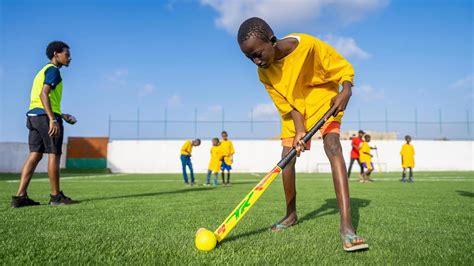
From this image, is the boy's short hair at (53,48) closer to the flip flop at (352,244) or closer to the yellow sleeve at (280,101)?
the yellow sleeve at (280,101)

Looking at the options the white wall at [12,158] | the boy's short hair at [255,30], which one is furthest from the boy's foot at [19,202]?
the white wall at [12,158]

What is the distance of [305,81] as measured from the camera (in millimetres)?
3391

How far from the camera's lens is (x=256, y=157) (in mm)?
31781

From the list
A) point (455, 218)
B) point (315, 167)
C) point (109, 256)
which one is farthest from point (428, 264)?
point (315, 167)

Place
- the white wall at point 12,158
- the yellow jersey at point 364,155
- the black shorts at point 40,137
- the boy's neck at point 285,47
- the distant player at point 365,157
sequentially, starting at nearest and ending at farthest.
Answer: the boy's neck at point 285,47 → the black shorts at point 40,137 → the distant player at point 365,157 → the yellow jersey at point 364,155 → the white wall at point 12,158

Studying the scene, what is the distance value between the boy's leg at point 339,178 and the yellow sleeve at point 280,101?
44 cm

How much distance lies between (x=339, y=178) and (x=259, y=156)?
28780 mm

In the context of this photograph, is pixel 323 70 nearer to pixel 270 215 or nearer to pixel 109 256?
→ pixel 270 215

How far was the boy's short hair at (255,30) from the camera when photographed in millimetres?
2902

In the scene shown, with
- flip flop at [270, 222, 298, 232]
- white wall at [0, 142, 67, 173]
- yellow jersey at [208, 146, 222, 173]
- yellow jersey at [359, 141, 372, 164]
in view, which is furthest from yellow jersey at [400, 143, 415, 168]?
white wall at [0, 142, 67, 173]

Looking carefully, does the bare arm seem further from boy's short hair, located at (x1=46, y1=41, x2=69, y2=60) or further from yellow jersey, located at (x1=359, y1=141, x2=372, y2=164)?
yellow jersey, located at (x1=359, y1=141, x2=372, y2=164)

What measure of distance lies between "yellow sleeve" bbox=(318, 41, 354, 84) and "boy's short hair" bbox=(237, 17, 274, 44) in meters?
0.53

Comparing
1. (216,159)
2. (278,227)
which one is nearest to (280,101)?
(278,227)

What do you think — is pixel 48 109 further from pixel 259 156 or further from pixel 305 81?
pixel 259 156
